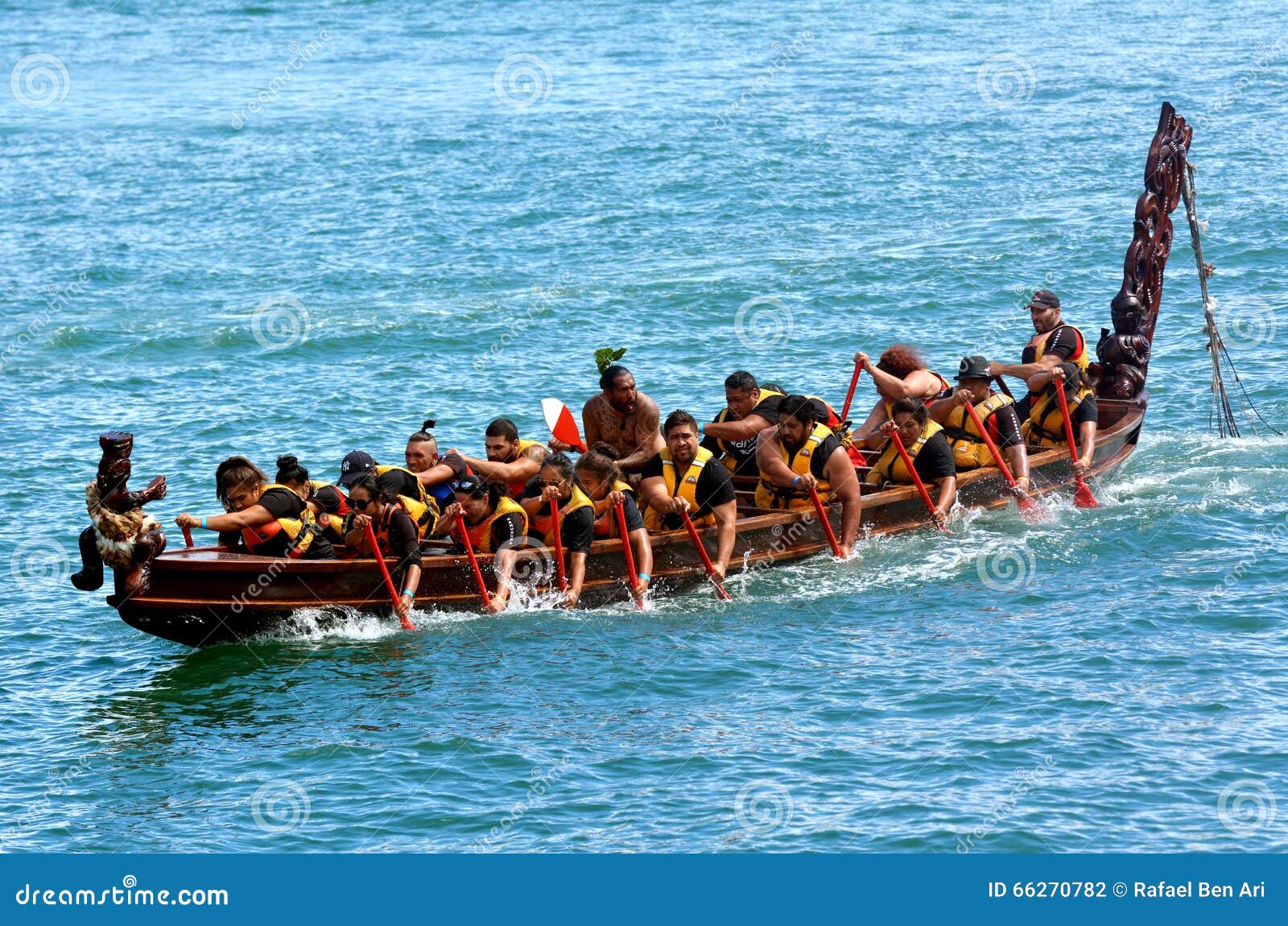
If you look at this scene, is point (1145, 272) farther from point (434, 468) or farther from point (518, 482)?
point (434, 468)

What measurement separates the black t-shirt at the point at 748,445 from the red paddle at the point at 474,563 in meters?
3.50

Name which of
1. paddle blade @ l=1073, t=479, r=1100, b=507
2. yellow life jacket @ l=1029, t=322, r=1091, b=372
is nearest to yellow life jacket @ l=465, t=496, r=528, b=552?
paddle blade @ l=1073, t=479, r=1100, b=507

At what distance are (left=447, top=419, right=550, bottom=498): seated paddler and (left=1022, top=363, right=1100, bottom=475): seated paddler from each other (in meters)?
6.88

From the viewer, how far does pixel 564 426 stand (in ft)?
64.8

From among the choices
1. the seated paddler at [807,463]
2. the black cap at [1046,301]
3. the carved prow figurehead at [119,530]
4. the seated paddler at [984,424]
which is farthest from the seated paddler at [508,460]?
the black cap at [1046,301]

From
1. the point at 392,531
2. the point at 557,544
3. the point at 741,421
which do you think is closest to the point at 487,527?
the point at 557,544

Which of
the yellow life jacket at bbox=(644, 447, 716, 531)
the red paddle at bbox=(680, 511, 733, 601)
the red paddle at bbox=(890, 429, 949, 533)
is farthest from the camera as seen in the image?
the red paddle at bbox=(890, 429, 949, 533)

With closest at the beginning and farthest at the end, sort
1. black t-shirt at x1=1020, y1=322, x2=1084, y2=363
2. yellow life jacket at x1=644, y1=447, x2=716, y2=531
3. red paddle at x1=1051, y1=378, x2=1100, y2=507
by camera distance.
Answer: yellow life jacket at x1=644, y1=447, x2=716, y2=531 → red paddle at x1=1051, y1=378, x2=1100, y2=507 → black t-shirt at x1=1020, y1=322, x2=1084, y2=363

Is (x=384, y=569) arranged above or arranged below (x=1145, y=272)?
below

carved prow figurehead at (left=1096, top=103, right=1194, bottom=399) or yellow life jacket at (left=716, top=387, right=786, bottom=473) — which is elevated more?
carved prow figurehead at (left=1096, top=103, right=1194, bottom=399)

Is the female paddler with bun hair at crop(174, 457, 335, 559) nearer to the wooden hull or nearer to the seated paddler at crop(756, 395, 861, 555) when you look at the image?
the wooden hull

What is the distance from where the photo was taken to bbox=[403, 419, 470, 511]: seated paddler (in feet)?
61.0

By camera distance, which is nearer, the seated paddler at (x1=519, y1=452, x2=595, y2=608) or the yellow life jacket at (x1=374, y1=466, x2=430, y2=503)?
the seated paddler at (x1=519, y1=452, x2=595, y2=608)

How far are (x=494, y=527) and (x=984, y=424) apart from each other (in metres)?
6.52
